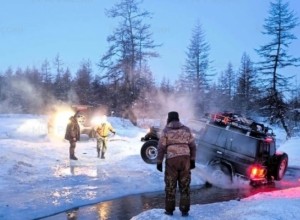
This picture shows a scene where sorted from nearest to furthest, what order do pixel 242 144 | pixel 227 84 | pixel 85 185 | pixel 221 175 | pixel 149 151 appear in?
pixel 85 185 → pixel 242 144 → pixel 221 175 → pixel 149 151 → pixel 227 84

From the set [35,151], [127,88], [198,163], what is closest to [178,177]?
[198,163]

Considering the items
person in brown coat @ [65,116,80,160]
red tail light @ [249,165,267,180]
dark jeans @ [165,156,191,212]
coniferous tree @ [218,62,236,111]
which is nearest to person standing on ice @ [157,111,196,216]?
dark jeans @ [165,156,191,212]

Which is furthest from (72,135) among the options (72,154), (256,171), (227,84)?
(227,84)

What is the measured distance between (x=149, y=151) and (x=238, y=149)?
12.5ft

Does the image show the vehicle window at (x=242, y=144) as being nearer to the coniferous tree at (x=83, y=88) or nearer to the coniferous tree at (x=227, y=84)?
the coniferous tree at (x=83, y=88)

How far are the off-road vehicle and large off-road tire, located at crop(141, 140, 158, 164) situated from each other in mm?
1873

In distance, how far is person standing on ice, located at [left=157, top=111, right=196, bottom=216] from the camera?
8750 millimetres

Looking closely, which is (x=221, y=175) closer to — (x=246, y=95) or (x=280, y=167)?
(x=280, y=167)

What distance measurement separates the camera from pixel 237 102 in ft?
255

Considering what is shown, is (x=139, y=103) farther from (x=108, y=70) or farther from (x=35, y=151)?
(x=35, y=151)

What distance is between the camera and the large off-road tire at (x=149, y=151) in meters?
17.4

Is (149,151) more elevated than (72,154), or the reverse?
(149,151)

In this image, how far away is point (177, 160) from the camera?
28.6 ft

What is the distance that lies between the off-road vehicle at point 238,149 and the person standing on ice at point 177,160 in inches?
252
